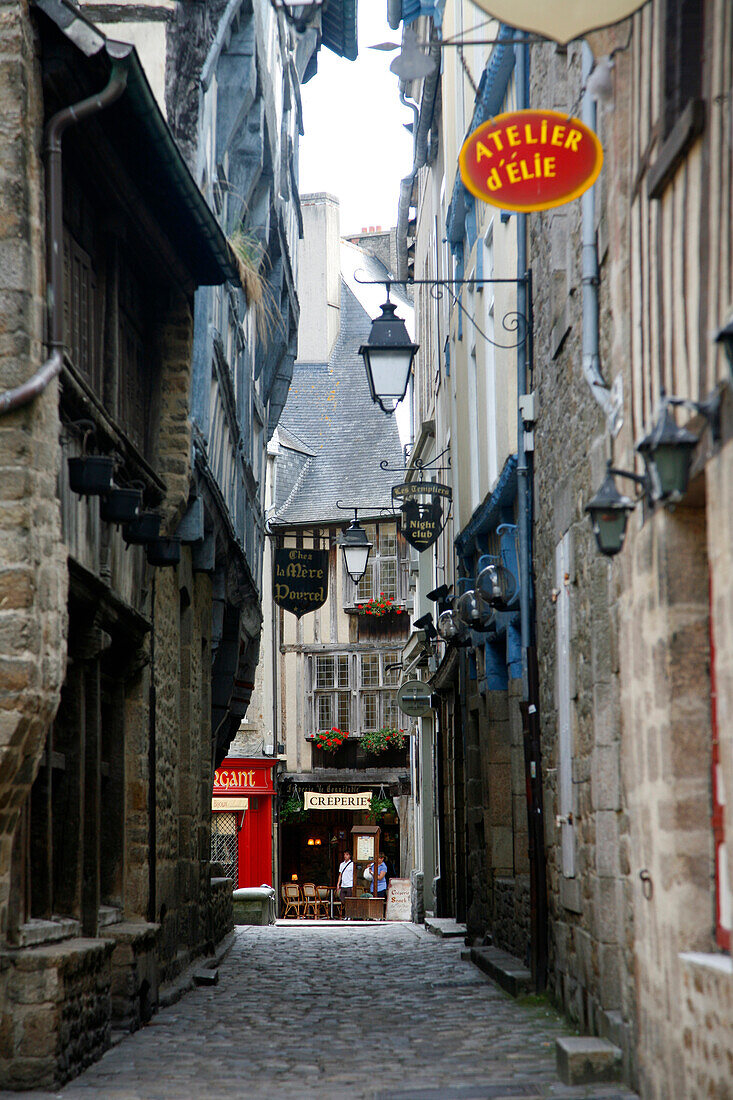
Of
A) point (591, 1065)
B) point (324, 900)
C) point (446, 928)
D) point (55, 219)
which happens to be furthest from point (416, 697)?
point (55, 219)

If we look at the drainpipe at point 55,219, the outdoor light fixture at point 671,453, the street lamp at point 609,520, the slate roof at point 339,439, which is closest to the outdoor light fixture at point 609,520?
the street lamp at point 609,520

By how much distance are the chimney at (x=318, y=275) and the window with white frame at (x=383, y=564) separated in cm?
531

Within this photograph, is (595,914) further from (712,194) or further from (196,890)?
(196,890)

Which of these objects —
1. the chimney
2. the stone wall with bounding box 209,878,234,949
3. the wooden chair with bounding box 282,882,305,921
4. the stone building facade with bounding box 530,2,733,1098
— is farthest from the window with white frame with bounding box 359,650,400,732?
the stone building facade with bounding box 530,2,733,1098

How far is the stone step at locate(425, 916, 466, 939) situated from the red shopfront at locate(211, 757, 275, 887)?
10.2 m

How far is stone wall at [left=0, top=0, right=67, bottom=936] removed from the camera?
17.6 feet

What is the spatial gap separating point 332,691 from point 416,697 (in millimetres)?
10745

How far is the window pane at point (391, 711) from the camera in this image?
93.2ft

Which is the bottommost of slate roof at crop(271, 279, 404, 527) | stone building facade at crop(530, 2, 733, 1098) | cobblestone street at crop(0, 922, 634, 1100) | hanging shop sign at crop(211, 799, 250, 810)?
cobblestone street at crop(0, 922, 634, 1100)

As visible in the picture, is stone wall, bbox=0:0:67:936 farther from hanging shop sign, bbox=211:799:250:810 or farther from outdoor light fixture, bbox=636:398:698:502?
hanging shop sign, bbox=211:799:250:810

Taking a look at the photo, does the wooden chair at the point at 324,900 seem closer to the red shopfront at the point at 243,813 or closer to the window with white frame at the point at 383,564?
the red shopfront at the point at 243,813

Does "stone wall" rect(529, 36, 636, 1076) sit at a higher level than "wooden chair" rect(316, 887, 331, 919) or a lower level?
higher

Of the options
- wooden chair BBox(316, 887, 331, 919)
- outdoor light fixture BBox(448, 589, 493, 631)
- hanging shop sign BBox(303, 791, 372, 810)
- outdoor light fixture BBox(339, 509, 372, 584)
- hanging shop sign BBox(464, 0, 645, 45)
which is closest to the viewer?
hanging shop sign BBox(464, 0, 645, 45)

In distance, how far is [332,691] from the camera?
2880 centimetres
